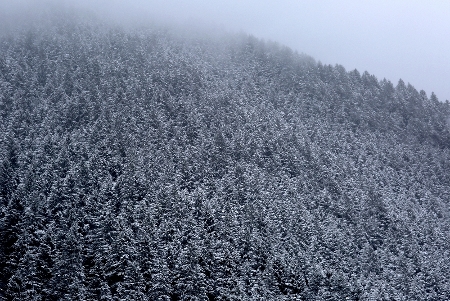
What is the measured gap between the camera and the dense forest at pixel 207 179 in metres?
37.7

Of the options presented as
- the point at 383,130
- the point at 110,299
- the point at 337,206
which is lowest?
the point at 110,299

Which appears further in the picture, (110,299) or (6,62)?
(6,62)

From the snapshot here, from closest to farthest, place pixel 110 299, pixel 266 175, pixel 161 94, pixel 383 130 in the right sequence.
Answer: pixel 110 299, pixel 266 175, pixel 161 94, pixel 383 130

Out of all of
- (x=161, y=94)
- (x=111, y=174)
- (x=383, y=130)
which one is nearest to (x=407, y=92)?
(x=383, y=130)

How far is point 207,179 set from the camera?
5247cm

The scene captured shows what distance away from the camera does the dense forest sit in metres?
37.7

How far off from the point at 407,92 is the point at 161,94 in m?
53.4

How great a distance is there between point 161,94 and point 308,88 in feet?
110

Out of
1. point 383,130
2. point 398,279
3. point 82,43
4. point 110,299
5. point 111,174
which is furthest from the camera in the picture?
point 82,43

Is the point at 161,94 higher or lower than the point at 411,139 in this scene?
lower

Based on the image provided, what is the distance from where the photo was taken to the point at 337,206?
52.7 meters

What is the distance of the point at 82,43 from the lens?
8681 cm

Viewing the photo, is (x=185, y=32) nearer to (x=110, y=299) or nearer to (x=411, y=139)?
(x=411, y=139)

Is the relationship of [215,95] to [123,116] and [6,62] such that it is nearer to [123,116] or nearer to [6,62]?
[123,116]
